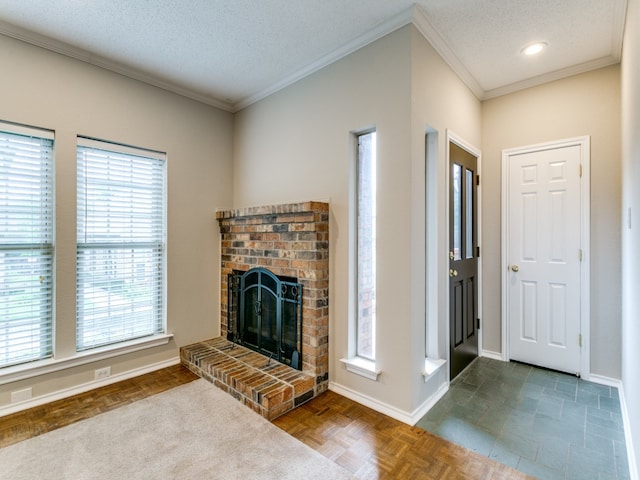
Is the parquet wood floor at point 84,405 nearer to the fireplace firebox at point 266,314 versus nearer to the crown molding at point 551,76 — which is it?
the fireplace firebox at point 266,314

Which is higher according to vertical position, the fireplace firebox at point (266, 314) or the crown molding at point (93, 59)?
the crown molding at point (93, 59)

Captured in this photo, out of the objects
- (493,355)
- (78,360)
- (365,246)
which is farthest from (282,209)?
(493,355)

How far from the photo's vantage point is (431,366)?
246 cm

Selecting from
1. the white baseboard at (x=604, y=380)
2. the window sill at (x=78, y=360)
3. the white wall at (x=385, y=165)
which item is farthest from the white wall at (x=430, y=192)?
the window sill at (x=78, y=360)

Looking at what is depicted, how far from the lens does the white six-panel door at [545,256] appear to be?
2.89 m

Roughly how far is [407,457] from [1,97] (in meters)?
3.67

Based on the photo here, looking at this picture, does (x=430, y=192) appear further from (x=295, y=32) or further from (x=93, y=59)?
(x=93, y=59)

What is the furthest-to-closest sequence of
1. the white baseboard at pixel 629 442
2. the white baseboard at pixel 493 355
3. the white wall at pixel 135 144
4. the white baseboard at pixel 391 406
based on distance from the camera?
the white baseboard at pixel 493 355, the white wall at pixel 135 144, the white baseboard at pixel 391 406, the white baseboard at pixel 629 442

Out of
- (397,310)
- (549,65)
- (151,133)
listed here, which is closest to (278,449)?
(397,310)

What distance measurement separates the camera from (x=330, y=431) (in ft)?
6.86

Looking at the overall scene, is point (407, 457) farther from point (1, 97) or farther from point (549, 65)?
point (1, 97)

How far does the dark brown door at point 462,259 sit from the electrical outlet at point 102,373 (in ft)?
9.92

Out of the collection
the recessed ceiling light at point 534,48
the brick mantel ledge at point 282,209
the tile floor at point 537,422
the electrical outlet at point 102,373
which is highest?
the recessed ceiling light at point 534,48

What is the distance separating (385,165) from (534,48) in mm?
1610
